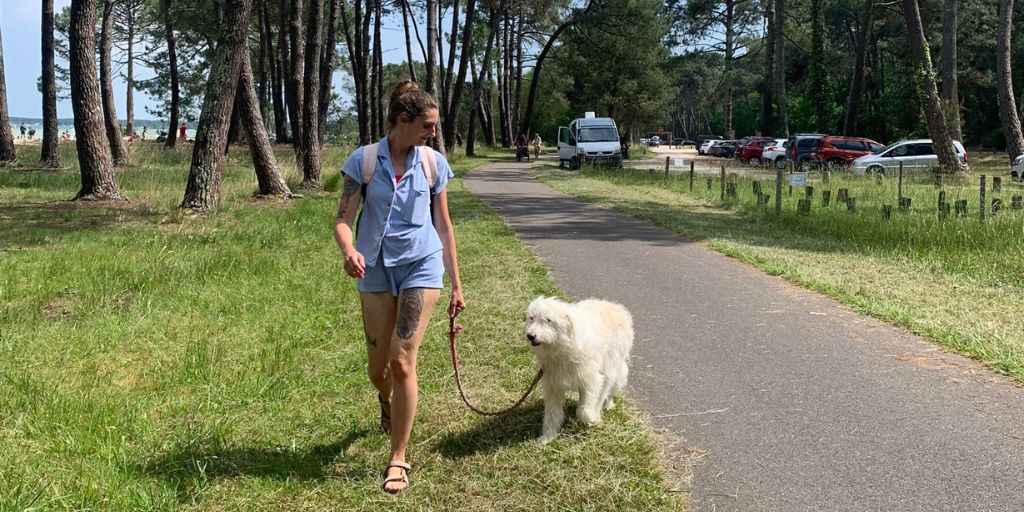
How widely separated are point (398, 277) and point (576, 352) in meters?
1.04

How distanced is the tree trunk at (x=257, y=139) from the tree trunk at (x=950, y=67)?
21785 millimetres

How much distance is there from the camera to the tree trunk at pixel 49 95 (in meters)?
19.5

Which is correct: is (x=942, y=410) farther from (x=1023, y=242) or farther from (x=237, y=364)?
(x=1023, y=242)

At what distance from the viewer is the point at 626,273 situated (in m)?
8.95

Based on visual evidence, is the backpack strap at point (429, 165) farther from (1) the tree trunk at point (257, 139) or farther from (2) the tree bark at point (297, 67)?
(2) the tree bark at point (297, 67)

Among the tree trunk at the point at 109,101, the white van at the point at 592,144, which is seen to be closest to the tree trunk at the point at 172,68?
the tree trunk at the point at 109,101

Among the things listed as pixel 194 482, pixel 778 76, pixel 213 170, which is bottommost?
pixel 194 482

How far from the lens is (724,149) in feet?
176

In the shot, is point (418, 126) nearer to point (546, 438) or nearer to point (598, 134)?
point (546, 438)

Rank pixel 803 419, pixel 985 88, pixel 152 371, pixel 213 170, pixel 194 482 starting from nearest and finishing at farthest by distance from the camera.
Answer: pixel 194 482
pixel 803 419
pixel 152 371
pixel 213 170
pixel 985 88

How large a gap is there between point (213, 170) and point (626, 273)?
7.18 metres

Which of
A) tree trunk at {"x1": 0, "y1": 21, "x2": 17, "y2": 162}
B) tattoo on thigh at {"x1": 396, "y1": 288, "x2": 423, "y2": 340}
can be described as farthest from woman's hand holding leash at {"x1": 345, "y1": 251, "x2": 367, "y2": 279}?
tree trunk at {"x1": 0, "y1": 21, "x2": 17, "y2": 162}

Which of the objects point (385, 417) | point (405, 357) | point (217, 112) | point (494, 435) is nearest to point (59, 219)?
point (217, 112)

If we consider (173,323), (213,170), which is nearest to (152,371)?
(173,323)
